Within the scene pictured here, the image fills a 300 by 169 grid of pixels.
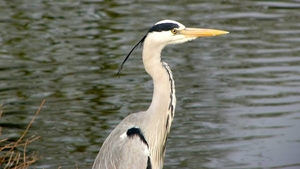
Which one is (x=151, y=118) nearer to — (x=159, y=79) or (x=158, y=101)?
(x=158, y=101)

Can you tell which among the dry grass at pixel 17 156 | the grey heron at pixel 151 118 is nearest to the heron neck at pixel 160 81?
the grey heron at pixel 151 118

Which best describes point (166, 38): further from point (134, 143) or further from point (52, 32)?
point (52, 32)

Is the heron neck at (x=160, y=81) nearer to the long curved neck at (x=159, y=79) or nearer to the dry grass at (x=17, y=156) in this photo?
the long curved neck at (x=159, y=79)

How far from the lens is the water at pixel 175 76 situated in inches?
321

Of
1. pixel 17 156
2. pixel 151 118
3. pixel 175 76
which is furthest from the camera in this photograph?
pixel 175 76

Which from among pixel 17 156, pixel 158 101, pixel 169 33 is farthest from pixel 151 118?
pixel 17 156

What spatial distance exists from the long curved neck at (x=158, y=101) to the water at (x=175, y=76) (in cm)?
153

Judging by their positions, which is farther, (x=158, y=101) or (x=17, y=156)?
(x=17, y=156)

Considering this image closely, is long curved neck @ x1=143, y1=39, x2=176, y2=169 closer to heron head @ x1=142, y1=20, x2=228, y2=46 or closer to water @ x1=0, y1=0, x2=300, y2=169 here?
heron head @ x1=142, y1=20, x2=228, y2=46

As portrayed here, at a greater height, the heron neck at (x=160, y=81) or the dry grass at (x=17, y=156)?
the heron neck at (x=160, y=81)

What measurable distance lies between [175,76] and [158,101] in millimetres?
3977

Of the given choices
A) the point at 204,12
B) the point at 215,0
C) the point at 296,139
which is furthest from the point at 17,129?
the point at 215,0

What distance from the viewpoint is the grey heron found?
5938 millimetres

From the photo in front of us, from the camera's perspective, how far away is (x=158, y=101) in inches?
240
